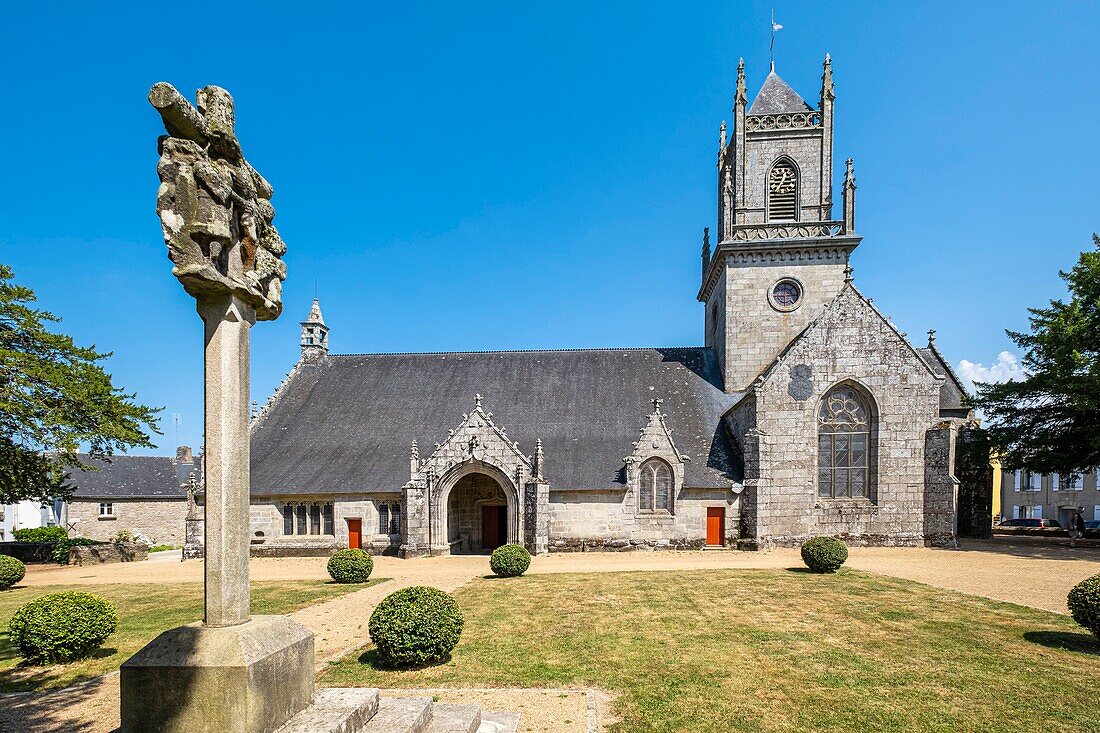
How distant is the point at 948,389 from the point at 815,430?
10267mm

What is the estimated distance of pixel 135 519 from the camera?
3666cm

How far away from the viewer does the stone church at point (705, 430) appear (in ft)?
75.0

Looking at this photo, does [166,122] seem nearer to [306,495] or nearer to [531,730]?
[531,730]

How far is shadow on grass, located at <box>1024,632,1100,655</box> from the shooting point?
30.5 ft

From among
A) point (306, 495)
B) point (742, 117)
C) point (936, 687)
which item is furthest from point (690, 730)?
point (742, 117)

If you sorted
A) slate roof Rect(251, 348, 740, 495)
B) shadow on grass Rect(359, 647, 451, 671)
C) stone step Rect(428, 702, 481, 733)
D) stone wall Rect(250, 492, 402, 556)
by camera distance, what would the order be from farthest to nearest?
1. slate roof Rect(251, 348, 740, 495)
2. stone wall Rect(250, 492, 402, 556)
3. shadow on grass Rect(359, 647, 451, 671)
4. stone step Rect(428, 702, 481, 733)

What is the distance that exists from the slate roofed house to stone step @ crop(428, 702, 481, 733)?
37.3 m

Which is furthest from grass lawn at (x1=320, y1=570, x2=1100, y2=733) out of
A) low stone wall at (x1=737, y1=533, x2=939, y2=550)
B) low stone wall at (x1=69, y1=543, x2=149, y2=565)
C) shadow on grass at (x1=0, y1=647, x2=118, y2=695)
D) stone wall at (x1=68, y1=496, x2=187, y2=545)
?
stone wall at (x1=68, y1=496, x2=187, y2=545)

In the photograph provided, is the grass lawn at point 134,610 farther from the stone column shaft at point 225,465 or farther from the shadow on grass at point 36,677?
the stone column shaft at point 225,465

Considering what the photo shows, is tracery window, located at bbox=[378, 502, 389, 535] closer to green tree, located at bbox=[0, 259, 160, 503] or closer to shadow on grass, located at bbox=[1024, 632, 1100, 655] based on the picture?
green tree, located at bbox=[0, 259, 160, 503]

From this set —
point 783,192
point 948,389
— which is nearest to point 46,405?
point 783,192

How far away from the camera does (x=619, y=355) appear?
97.5 ft

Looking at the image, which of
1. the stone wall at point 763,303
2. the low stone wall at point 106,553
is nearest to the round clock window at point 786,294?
the stone wall at point 763,303

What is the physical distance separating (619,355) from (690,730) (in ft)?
78.1
